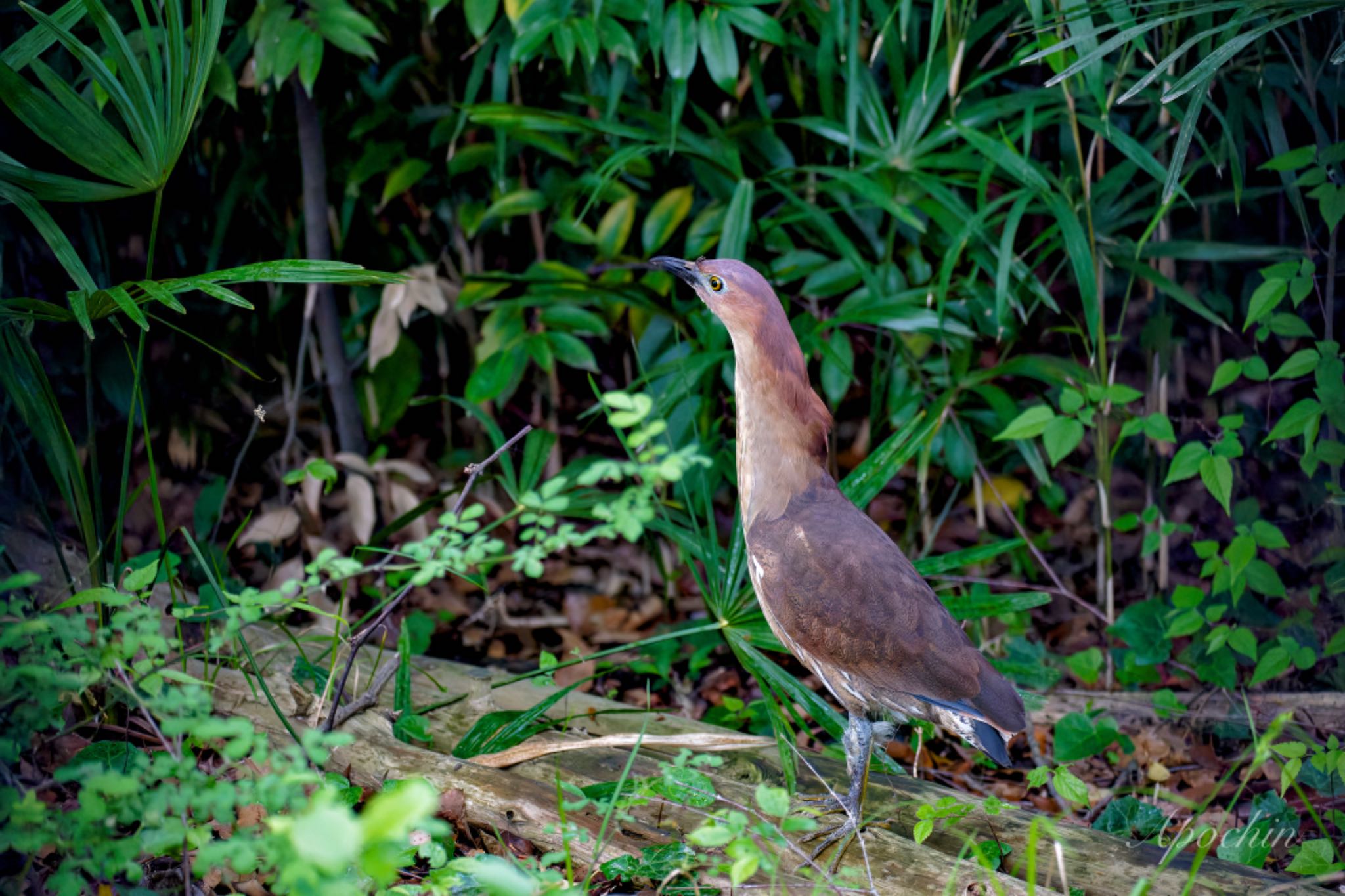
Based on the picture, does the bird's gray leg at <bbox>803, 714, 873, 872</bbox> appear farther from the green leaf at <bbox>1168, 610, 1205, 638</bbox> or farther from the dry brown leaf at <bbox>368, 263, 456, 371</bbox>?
the dry brown leaf at <bbox>368, 263, 456, 371</bbox>

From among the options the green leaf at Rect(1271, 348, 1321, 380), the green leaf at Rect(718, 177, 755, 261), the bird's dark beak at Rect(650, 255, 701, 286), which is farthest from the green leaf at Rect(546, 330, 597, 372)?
the green leaf at Rect(1271, 348, 1321, 380)

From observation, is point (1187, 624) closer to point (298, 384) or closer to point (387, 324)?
point (387, 324)

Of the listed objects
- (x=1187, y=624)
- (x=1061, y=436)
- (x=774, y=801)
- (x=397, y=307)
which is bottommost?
(x=1187, y=624)

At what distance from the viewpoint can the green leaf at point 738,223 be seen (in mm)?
3357

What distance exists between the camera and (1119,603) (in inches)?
165

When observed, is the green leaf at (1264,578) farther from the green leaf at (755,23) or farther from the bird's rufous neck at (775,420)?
the green leaf at (755,23)

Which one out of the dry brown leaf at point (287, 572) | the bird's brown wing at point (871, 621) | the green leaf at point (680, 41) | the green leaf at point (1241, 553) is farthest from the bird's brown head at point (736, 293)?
the dry brown leaf at point (287, 572)

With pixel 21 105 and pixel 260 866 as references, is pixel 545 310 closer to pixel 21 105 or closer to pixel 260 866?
Result: pixel 21 105

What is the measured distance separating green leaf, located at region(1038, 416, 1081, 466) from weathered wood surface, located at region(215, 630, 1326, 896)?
111 cm

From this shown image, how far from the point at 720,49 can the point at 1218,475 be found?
199cm

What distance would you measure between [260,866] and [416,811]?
3.99ft

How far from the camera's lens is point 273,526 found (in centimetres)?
401

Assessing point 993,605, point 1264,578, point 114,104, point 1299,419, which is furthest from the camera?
point 1264,578
